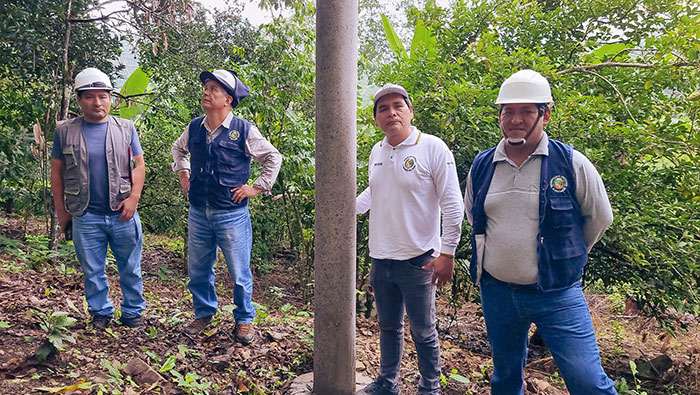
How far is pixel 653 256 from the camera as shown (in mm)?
4395

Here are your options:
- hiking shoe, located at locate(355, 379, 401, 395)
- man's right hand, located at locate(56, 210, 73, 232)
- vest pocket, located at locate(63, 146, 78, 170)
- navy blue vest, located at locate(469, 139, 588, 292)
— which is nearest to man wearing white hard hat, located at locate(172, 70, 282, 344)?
vest pocket, located at locate(63, 146, 78, 170)

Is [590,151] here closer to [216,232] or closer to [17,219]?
[216,232]

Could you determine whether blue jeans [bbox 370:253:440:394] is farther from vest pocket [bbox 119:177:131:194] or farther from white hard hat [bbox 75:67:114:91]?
white hard hat [bbox 75:67:114:91]

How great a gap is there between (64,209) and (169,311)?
1.44m

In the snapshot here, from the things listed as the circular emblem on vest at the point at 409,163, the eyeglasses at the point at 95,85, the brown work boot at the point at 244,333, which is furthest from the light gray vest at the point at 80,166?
the circular emblem on vest at the point at 409,163

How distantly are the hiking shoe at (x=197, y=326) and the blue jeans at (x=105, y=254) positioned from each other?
0.49 meters

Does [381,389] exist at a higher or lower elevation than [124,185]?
lower

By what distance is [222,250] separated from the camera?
3.64m

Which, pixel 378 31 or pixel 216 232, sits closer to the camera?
pixel 216 232

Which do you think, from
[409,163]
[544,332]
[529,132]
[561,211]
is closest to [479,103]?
[409,163]

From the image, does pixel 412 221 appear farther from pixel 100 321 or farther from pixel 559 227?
pixel 100 321

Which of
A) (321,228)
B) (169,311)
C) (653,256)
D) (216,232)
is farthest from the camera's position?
(169,311)

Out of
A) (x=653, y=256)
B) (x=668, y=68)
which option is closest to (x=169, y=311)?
(x=653, y=256)

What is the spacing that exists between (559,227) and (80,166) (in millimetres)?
3262
